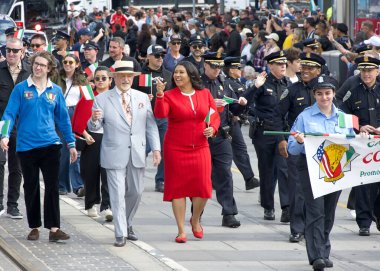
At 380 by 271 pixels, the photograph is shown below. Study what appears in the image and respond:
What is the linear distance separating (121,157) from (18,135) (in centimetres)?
106

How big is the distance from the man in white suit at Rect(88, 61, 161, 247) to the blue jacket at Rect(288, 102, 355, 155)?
164 cm

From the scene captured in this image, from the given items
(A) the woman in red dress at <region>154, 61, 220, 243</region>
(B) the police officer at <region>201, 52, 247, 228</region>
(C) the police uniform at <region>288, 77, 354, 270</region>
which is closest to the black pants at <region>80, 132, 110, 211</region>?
(B) the police officer at <region>201, 52, 247, 228</region>

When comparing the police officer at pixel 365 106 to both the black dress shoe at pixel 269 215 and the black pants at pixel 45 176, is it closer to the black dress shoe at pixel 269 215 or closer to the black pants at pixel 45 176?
the black dress shoe at pixel 269 215

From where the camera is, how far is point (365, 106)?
12.4 metres

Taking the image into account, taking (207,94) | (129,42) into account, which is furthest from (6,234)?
(129,42)

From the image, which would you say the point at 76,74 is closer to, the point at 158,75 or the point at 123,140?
the point at 158,75

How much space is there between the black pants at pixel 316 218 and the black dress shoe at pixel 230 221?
2.22m

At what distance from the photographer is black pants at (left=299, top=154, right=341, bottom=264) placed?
10.3 m

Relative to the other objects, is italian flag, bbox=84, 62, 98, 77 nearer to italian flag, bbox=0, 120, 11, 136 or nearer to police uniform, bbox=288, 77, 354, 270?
italian flag, bbox=0, 120, 11, 136

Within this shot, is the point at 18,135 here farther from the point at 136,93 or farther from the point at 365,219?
the point at 365,219

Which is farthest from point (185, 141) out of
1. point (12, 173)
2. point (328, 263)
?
point (12, 173)

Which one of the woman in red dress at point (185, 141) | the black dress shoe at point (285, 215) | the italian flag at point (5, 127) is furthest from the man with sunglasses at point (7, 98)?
the black dress shoe at point (285, 215)

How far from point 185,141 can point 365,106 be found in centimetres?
214

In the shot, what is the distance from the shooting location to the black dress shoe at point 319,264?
10.1 metres
